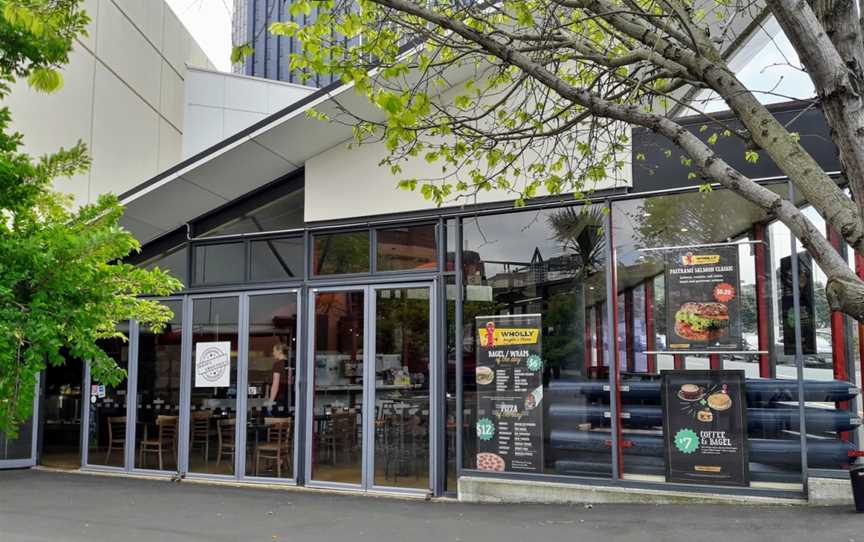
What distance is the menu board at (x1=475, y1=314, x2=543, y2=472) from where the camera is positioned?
342 inches

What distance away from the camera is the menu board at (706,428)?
25.3 feet

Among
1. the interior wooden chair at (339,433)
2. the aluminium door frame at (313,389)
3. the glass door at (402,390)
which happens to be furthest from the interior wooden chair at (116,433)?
the glass door at (402,390)

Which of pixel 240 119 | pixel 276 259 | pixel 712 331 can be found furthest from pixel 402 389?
pixel 240 119

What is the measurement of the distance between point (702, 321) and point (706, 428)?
44.4 inches

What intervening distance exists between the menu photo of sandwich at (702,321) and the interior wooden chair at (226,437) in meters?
6.09

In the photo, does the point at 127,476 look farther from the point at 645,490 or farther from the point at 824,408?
the point at 824,408

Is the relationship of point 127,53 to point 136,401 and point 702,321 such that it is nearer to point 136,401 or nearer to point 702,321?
point 136,401

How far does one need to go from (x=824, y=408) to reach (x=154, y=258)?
908 centimetres

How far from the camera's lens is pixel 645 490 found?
8.00 m

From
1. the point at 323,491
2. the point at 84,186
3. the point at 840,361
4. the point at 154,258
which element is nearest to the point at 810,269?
the point at 840,361

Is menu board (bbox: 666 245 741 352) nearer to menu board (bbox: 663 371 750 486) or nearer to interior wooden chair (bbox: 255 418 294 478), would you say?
menu board (bbox: 663 371 750 486)

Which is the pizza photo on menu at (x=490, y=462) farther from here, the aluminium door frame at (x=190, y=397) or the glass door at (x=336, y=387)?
the aluminium door frame at (x=190, y=397)

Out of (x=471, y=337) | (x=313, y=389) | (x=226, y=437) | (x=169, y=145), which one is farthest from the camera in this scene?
(x=169, y=145)

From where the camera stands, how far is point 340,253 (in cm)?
1010
